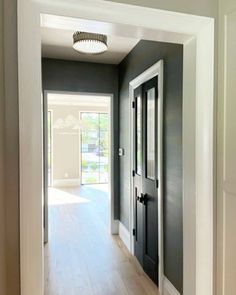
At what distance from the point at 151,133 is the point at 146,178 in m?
0.52

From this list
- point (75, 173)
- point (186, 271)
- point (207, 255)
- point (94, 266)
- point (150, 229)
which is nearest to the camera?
point (207, 255)

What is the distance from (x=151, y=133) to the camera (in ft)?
9.09

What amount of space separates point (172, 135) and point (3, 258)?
161 centimetres

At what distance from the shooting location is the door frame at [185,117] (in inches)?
47.9

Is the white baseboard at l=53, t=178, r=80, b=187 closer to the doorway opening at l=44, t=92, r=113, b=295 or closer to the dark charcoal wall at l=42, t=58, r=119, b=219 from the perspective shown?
the doorway opening at l=44, t=92, r=113, b=295

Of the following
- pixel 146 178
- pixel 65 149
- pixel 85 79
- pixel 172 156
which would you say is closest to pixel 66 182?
pixel 65 149

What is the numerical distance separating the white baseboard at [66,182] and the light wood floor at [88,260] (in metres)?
2.87

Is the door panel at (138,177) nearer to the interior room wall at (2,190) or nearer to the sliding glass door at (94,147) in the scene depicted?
the interior room wall at (2,190)

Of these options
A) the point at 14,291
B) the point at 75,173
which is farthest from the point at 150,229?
the point at 75,173

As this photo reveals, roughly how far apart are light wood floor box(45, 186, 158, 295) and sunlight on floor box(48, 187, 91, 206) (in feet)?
2.61

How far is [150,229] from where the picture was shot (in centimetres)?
280

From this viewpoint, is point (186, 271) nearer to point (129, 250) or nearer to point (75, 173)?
point (129, 250)

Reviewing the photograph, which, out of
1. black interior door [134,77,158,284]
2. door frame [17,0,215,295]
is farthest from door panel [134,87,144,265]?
door frame [17,0,215,295]

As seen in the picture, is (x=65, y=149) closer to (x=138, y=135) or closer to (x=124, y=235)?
(x=124, y=235)
